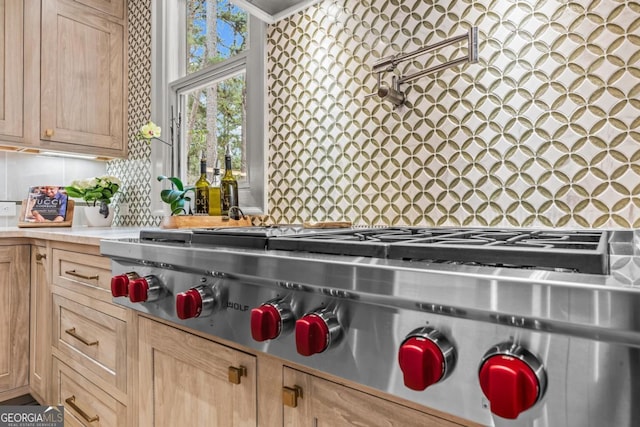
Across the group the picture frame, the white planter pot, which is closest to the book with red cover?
the picture frame

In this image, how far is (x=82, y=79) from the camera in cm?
240

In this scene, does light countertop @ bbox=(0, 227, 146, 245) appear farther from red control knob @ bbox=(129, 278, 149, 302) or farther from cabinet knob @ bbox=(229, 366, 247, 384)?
cabinet knob @ bbox=(229, 366, 247, 384)

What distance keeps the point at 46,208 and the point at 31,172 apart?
355mm

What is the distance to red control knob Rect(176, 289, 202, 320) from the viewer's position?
2.40 feet

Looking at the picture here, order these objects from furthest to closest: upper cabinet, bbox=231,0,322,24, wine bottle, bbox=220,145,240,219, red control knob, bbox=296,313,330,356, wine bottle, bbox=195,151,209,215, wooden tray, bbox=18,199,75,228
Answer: wooden tray, bbox=18,199,75,228 → wine bottle, bbox=195,151,209,215 → wine bottle, bbox=220,145,240,219 → upper cabinet, bbox=231,0,322,24 → red control knob, bbox=296,313,330,356

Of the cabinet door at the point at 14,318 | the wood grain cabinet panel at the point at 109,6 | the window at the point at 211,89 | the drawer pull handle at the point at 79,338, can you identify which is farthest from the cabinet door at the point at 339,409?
the wood grain cabinet panel at the point at 109,6

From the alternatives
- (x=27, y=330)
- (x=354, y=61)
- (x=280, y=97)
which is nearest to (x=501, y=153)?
(x=354, y=61)

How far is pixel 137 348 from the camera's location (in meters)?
1.05

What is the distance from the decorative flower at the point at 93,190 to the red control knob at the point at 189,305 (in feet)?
6.42

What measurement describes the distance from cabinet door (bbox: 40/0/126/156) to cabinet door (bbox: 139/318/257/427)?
1835mm

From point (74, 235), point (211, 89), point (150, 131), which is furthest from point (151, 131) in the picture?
point (74, 235)

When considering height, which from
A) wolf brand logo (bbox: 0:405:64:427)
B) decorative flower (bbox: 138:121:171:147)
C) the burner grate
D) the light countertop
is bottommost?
wolf brand logo (bbox: 0:405:64:427)

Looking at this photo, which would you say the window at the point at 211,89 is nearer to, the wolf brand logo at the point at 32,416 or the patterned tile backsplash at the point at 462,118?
Result: the patterned tile backsplash at the point at 462,118

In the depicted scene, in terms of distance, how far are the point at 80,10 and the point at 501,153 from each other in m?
2.58
